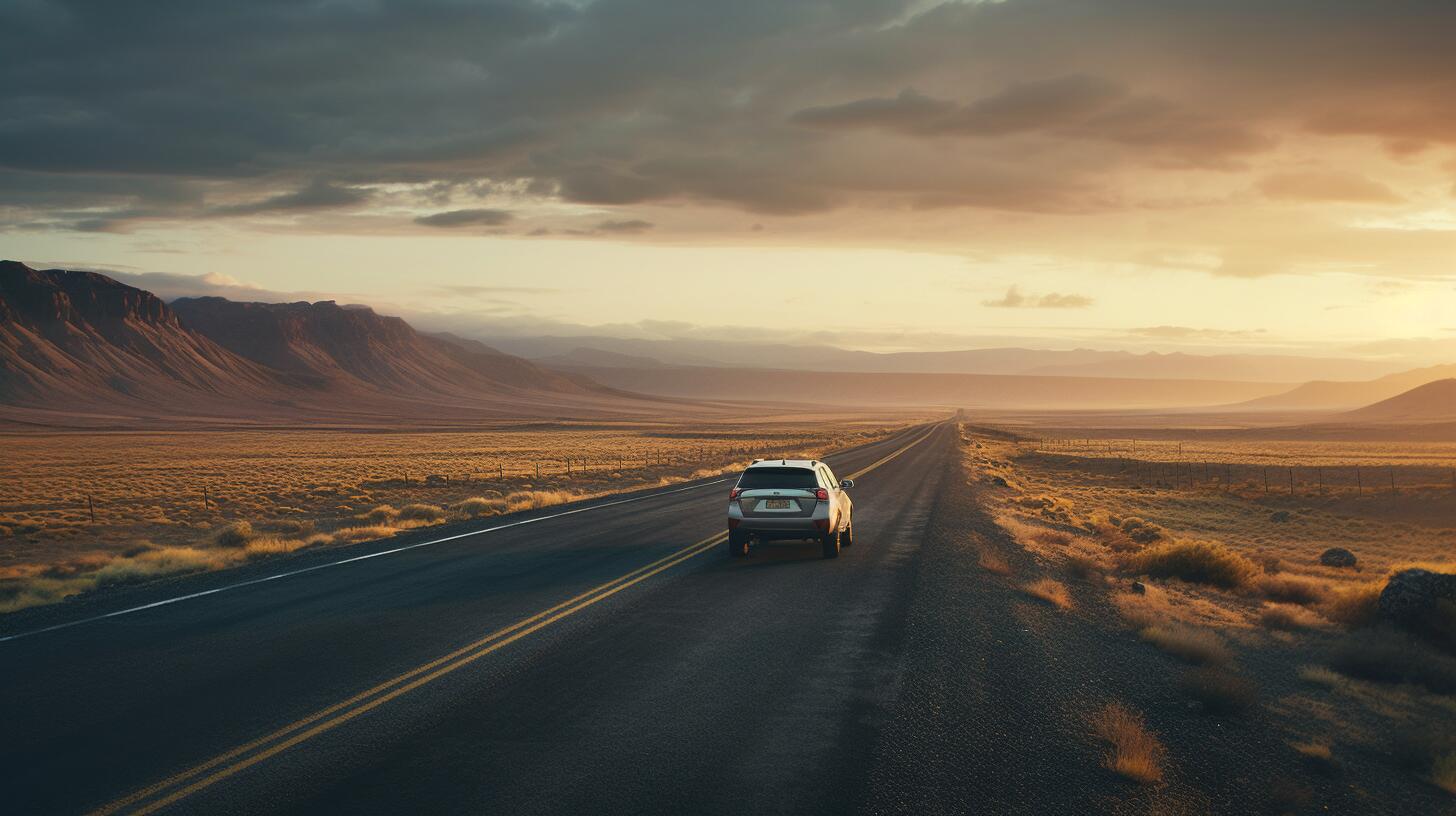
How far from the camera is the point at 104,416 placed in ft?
506

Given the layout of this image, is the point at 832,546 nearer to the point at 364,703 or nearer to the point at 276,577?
the point at 276,577

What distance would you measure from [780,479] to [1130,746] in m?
9.58

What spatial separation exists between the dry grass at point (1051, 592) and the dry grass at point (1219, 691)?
4.00m

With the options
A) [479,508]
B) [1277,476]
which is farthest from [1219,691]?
[1277,476]

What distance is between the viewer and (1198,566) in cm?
1752

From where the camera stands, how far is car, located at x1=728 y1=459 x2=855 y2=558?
627 inches

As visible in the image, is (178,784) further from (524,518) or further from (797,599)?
(524,518)

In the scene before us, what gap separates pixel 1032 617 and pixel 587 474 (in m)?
39.4

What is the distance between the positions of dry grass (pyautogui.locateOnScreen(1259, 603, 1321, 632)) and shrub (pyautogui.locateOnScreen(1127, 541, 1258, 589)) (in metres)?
1.87

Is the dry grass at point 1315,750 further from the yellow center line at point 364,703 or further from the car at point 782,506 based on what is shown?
the car at point 782,506

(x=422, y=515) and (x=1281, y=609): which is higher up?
(x=1281, y=609)

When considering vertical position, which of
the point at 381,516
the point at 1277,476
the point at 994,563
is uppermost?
the point at 994,563

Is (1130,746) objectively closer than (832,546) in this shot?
Yes

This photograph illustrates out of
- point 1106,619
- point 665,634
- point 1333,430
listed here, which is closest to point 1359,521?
point 1106,619
